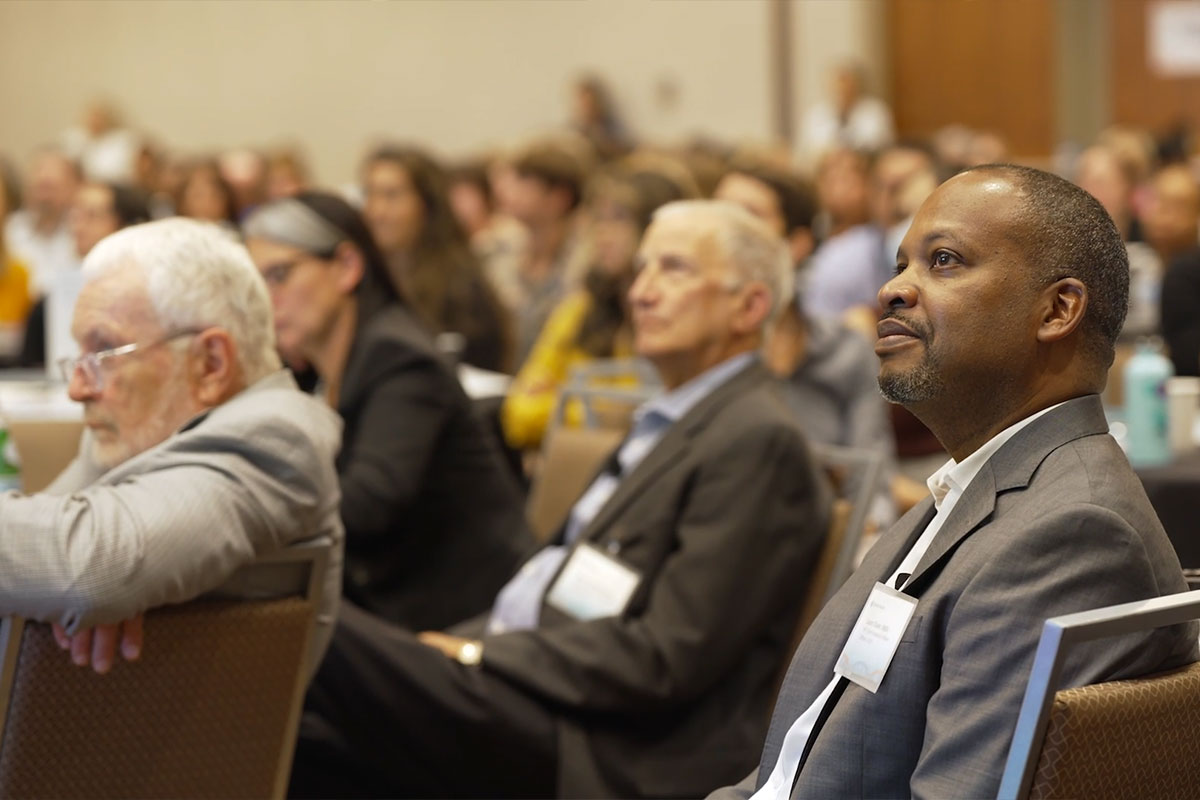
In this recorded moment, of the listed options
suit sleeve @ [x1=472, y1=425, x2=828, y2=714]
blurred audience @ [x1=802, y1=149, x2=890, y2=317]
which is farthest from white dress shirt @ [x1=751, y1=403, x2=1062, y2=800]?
blurred audience @ [x1=802, y1=149, x2=890, y2=317]

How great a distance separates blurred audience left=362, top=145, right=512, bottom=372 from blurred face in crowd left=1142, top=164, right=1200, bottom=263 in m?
2.41

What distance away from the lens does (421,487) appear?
3041 millimetres

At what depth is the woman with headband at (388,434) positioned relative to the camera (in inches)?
117

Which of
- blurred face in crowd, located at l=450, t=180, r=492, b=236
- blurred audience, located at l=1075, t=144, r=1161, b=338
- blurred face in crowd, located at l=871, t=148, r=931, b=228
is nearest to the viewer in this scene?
blurred audience, located at l=1075, t=144, r=1161, b=338

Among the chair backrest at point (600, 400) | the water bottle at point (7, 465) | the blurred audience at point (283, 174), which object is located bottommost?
the chair backrest at point (600, 400)

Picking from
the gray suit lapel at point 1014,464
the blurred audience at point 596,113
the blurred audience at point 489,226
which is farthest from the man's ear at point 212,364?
the blurred audience at point 596,113

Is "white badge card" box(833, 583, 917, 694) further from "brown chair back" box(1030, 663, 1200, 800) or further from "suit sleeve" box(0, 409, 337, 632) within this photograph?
"suit sleeve" box(0, 409, 337, 632)

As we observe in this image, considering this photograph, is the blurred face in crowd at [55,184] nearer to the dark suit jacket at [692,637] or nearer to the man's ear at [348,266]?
the man's ear at [348,266]

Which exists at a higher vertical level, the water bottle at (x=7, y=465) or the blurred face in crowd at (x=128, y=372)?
the blurred face in crowd at (x=128, y=372)

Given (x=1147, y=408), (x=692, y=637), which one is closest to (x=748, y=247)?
(x=692, y=637)

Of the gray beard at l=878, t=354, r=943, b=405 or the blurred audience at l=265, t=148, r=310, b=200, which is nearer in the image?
the gray beard at l=878, t=354, r=943, b=405

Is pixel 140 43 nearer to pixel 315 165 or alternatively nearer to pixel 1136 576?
pixel 315 165

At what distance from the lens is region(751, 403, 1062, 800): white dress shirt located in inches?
55.1

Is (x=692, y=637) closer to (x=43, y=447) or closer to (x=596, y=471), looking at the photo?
(x=596, y=471)
